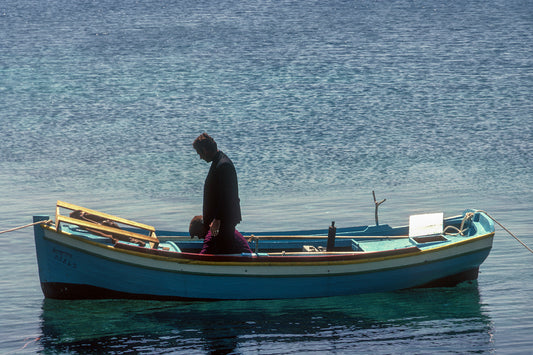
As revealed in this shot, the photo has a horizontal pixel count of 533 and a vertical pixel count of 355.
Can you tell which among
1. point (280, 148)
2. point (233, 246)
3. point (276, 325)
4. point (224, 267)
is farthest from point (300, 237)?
point (280, 148)

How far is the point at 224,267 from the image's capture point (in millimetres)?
12938

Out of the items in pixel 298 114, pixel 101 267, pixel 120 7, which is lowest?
pixel 101 267

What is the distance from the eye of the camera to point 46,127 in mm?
28562

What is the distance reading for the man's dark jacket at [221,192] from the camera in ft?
40.3

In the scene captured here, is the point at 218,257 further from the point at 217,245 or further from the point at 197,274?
the point at 197,274

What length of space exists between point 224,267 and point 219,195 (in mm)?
1144

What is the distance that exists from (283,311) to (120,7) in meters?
58.3

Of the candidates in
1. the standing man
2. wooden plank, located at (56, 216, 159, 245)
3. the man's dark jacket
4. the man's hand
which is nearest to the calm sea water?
wooden plank, located at (56, 216, 159, 245)

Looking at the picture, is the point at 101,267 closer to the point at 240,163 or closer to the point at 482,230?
the point at 482,230

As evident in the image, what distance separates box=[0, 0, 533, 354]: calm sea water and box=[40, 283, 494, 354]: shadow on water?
0.04 m

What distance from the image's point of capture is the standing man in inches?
480

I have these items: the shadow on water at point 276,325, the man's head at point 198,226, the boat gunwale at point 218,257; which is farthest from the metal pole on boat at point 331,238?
the man's head at point 198,226

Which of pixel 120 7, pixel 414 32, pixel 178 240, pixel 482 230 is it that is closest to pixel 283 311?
pixel 178 240

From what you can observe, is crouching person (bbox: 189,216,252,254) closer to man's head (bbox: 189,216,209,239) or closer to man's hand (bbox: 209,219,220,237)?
man's hand (bbox: 209,219,220,237)
